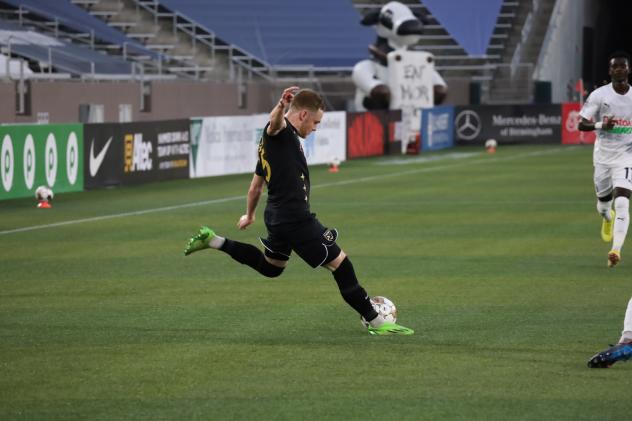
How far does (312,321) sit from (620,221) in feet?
16.3

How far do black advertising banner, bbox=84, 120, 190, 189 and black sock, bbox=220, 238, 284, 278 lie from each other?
15.9 m

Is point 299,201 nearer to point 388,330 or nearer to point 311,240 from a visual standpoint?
point 311,240

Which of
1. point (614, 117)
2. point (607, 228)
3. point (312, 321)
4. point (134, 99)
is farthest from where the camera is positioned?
point (134, 99)

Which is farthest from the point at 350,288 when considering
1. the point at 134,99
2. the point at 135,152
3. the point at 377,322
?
the point at 134,99

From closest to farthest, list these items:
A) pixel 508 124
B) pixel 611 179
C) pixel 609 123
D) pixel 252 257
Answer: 1. pixel 252 257
2. pixel 609 123
3. pixel 611 179
4. pixel 508 124

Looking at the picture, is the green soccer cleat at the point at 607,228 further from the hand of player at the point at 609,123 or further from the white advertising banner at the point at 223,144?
the white advertising banner at the point at 223,144

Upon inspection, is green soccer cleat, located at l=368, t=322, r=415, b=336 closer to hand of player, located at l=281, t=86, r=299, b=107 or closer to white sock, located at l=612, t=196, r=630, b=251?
hand of player, located at l=281, t=86, r=299, b=107

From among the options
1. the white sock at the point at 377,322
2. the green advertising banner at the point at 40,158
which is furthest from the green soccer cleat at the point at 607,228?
the green advertising banner at the point at 40,158

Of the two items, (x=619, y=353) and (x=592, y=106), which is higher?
(x=592, y=106)

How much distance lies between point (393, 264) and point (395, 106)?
28801 mm

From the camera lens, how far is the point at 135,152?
2769 cm

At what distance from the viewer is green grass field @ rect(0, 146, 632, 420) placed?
750 cm

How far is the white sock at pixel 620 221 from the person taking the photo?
14.1m

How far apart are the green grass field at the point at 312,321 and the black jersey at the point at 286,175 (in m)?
0.95
